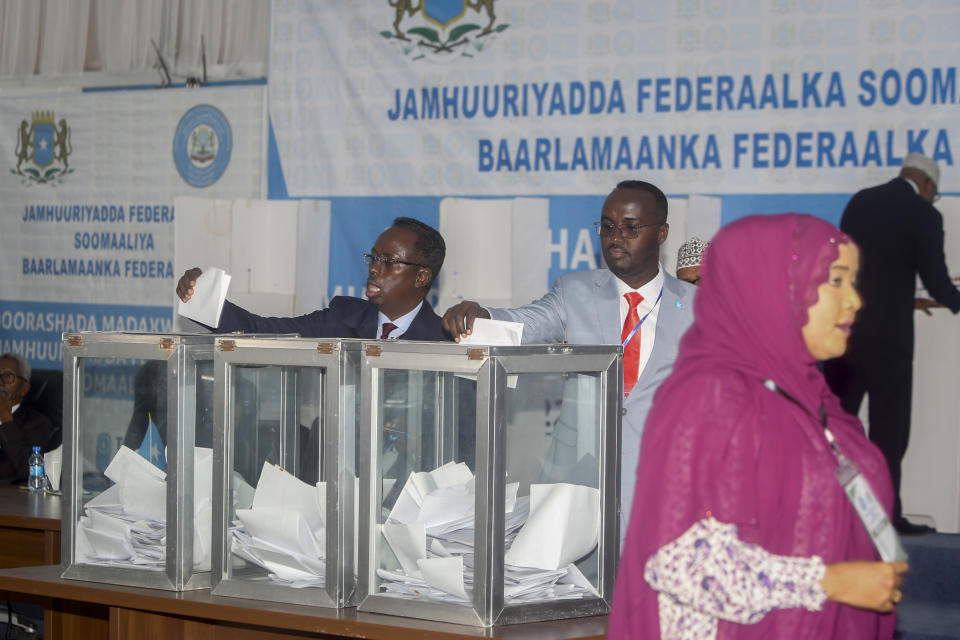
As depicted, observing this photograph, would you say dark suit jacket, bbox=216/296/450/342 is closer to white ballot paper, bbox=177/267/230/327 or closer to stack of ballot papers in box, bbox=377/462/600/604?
white ballot paper, bbox=177/267/230/327

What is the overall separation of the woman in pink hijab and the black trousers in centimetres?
265

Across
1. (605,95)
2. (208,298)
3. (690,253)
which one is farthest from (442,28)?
(208,298)

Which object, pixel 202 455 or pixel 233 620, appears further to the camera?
pixel 202 455

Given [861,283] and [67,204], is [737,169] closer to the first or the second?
[861,283]

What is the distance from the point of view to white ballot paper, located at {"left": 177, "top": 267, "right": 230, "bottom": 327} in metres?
2.37

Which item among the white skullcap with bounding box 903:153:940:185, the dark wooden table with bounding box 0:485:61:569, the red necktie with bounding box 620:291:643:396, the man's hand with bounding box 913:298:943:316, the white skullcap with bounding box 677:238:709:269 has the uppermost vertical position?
the white skullcap with bounding box 903:153:940:185

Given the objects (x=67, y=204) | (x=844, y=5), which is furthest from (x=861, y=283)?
(x=67, y=204)

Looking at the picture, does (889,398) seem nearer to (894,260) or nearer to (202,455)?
(894,260)

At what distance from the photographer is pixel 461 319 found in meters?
2.16

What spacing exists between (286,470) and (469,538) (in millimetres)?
441

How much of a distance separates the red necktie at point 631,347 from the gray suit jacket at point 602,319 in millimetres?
24

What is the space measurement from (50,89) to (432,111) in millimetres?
2262

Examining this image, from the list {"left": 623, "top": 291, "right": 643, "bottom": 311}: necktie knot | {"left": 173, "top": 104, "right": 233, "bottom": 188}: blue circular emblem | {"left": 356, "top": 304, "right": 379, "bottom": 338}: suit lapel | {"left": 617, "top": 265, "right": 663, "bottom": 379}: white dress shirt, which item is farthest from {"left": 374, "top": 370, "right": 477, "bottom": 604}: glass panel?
{"left": 173, "top": 104, "right": 233, "bottom": 188}: blue circular emblem

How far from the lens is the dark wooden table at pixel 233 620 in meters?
1.98
